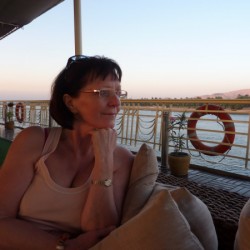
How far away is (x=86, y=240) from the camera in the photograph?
109 cm

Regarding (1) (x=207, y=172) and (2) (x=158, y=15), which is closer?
(1) (x=207, y=172)

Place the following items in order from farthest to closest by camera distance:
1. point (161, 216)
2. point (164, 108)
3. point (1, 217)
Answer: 1. point (164, 108)
2. point (1, 217)
3. point (161, 216)

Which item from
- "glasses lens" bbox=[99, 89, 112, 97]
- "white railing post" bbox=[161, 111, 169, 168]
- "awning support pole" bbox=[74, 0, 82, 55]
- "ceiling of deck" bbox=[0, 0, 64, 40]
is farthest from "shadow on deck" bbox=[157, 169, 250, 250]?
"ceiling of deck" bbox=[0, 0, 64, 40]

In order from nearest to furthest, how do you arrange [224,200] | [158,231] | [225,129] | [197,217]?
[158,231] → [197,217] → [224,200] → [225,129]

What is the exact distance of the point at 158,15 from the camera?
870cm

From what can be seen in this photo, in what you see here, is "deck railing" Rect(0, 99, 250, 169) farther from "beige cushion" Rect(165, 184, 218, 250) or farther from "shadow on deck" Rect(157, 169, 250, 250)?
"beige cushion" Rect(165, 184, 218, 250)

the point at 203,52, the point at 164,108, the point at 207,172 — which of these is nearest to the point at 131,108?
the point at 164,108

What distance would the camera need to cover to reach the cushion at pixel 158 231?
32.9 inches

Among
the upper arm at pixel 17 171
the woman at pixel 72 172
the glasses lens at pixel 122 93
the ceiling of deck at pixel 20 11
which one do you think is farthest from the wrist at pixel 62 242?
the ceiling of deck at pixel 20 11

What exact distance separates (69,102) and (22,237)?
68 cm

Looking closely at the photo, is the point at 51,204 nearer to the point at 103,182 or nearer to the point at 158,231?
the point at 103,182

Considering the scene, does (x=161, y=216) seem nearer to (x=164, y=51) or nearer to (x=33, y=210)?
(x=33, y=210)

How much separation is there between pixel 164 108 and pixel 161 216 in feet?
12.3

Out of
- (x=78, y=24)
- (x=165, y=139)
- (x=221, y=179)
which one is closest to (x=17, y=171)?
(x=221, y=179)
